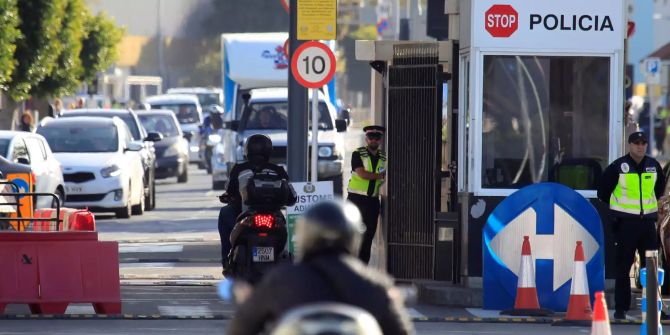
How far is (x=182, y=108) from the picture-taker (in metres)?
49.1

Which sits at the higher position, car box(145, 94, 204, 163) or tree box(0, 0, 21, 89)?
tree box(0, 0, 21, 89)

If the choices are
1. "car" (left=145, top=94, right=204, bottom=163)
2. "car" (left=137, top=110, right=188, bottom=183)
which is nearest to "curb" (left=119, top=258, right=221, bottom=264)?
"car" (left=137, top=110, right=188, bottom=183)

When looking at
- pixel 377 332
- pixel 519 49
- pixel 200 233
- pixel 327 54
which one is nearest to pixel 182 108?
pixel 200 233

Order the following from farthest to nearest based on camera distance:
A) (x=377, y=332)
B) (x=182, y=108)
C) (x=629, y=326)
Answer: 1. (x=182, y=108)
2. (x=629, y=326)
3. (x=377, y=332)

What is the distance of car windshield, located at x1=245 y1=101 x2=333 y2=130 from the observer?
89.8ft

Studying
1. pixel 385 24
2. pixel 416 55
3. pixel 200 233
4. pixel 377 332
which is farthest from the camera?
pixel 385 24

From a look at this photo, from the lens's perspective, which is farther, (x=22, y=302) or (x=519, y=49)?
(x=519, y=49)

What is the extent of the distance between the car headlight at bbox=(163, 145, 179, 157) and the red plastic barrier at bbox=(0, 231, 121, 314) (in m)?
22.4

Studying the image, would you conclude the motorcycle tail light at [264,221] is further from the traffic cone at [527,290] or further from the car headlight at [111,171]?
the car headlight at [111,171]

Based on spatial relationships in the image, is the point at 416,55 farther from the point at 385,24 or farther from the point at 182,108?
the point at 385,24

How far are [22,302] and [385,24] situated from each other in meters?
45.3

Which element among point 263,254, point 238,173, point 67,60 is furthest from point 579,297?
point 67,60

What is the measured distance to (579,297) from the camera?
13.2 m

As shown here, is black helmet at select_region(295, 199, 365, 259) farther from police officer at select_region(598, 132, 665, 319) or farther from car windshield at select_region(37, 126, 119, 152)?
car windshield at select_region(37, 126, 119, 152)
